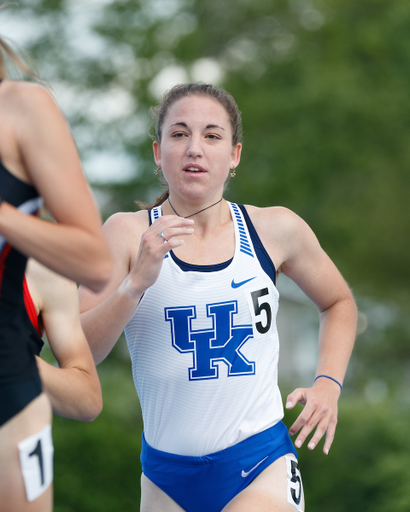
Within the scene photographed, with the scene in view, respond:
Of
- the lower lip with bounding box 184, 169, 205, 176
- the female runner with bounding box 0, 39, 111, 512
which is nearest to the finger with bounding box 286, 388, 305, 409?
the lower lip with bounding box 184, 169, 205, 176

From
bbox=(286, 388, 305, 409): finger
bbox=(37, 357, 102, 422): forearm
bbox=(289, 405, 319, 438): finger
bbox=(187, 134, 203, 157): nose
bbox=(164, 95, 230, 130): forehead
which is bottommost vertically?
bbox=(289, 405, 319, 438): finger

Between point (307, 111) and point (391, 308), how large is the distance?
524 cm

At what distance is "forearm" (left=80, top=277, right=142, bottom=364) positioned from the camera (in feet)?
8.39

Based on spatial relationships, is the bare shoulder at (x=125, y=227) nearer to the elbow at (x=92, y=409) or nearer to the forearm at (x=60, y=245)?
the elbow at (x=92, y=409)

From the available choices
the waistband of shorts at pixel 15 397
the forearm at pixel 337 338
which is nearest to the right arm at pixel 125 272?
the waistband of shorts at pixel 15 397

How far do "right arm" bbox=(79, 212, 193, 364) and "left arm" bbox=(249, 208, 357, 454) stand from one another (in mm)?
541

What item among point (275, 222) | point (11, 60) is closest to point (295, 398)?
point (275, 222)

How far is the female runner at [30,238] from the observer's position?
59.8 inches

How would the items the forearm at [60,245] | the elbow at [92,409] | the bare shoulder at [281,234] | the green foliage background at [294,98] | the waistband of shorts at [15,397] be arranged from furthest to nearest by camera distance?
1. the green foliage background at [294,98]
2. the bare shoulder at [281,234]
3. the elbow at [92,409]
4. the waistband of shorts at [15,397]
5. the forearm at [60,245]

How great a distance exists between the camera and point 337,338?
3.27m

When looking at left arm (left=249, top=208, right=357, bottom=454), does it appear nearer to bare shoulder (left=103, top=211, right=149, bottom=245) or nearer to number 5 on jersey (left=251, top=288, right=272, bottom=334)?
number 5 on jersey (left=251, top=288, right=272, bottom=334)

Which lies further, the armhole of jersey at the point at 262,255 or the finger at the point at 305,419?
the armhole of jersey at the point at 262,255

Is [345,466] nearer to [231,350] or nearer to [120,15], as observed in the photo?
[231,350]

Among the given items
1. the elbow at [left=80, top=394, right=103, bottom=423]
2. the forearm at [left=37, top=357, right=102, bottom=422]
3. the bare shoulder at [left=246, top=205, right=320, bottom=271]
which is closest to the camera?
the forearm at [left=37, top=357, right=102, bottom=422]
